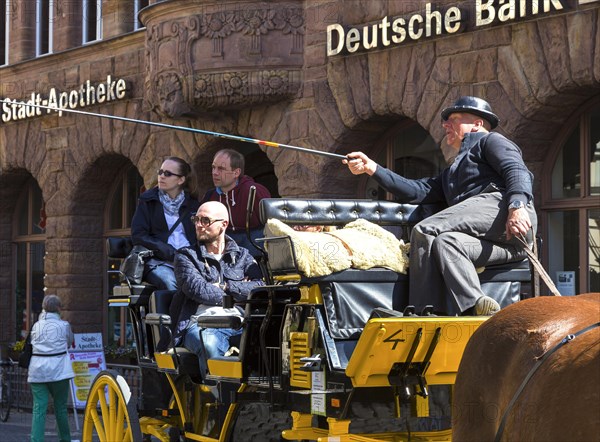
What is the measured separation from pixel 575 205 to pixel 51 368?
5.44 meters

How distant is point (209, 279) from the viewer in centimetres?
754

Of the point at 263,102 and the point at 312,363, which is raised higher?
the point at 263,102

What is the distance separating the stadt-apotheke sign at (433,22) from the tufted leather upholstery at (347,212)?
503cm

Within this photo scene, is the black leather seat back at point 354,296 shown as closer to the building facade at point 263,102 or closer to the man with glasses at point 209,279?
the man with glasses at point 209,279

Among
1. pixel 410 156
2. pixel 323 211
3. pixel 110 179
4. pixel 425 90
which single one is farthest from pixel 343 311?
pixel 110 179

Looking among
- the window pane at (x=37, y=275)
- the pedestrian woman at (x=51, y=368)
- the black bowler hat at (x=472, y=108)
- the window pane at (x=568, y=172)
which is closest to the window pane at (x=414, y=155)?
the window pane at (x=568, y=172)

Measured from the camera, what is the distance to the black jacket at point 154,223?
8406 millimetres

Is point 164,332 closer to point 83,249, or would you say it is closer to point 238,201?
point 238,201

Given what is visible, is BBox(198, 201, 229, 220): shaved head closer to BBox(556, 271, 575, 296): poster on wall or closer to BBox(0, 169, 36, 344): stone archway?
BBox(556, 271, 575, 296): poster on wall

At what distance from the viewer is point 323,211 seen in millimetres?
6824

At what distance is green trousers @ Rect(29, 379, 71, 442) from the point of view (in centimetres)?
1191

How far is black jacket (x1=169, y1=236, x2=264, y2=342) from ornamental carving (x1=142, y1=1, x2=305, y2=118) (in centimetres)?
701

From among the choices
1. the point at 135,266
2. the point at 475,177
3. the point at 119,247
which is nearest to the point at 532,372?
the point at 475,177

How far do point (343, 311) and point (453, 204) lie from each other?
949 mm
